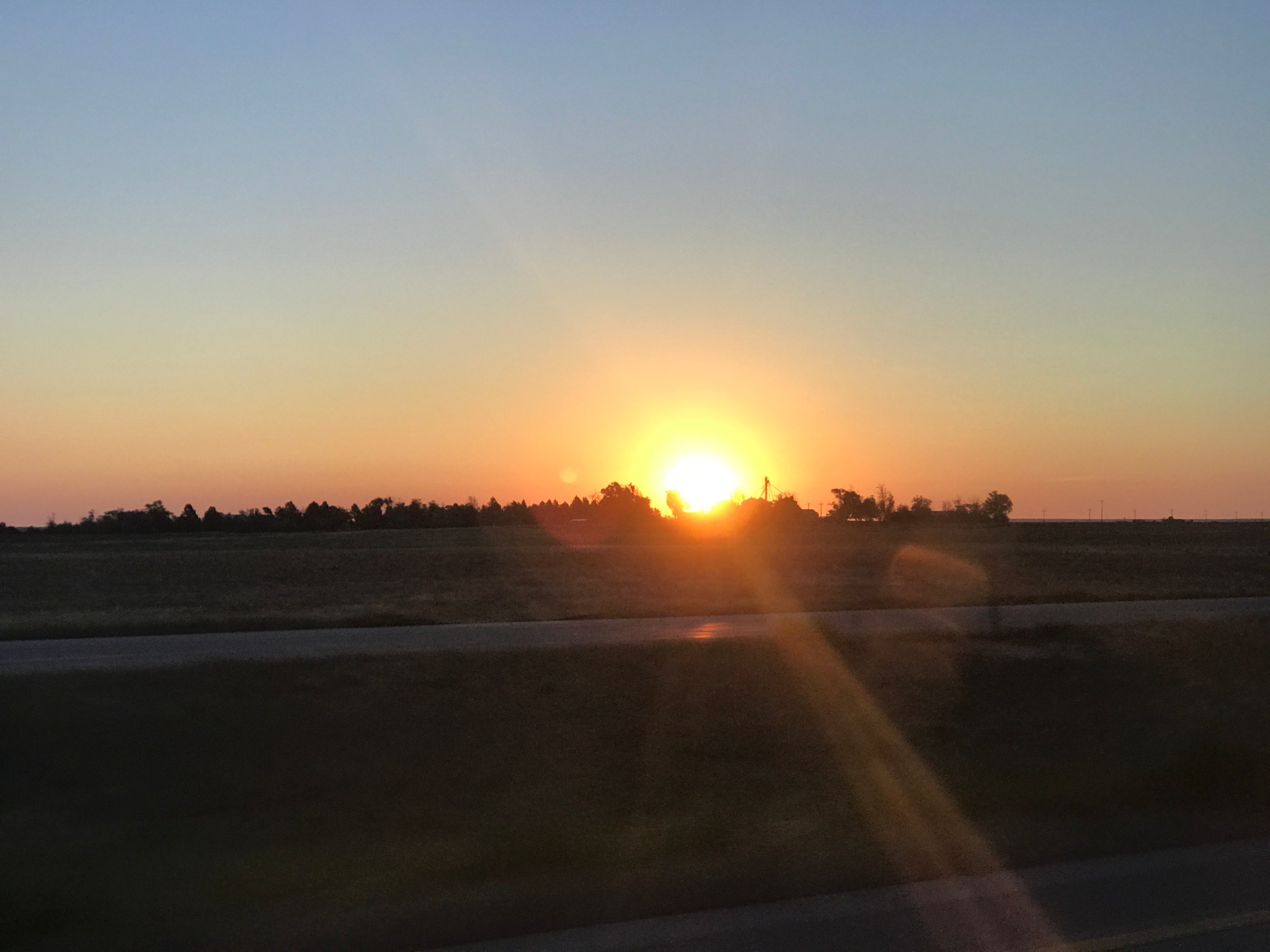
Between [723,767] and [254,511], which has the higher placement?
[254,511]

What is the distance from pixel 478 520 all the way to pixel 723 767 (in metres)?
112

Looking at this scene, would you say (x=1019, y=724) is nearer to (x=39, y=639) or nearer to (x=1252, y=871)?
(x=1252, y=871)

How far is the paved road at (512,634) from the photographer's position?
18.4 m

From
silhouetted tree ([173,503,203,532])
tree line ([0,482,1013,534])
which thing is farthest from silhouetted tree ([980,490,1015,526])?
silhouetted tree ([173,503,203,532])

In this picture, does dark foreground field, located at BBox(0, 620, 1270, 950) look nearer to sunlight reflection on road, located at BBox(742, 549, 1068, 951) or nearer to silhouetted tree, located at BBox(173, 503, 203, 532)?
sunlight reflection on road, located at BBox(742, 549, 1068, 951)

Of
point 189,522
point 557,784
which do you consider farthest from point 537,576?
point 189,522

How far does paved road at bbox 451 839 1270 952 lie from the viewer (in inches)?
297

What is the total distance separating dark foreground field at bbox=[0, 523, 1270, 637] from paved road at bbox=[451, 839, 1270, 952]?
721 inches

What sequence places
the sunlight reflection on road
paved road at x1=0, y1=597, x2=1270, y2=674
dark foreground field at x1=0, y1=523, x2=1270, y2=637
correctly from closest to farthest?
1. the sunlight reflection on road
2. paved road at x1=0, y1=597, x2=1270, y2=674
3. dark foreground field at x1=0, y1=523, x2=1270, y2=637

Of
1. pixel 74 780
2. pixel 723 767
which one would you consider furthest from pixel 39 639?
pixel 723 767

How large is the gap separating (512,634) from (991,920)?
1508cm

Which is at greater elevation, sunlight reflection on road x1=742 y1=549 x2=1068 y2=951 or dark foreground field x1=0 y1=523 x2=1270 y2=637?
dark foreground field x1=0 y1=523 x2=1270 y2=637

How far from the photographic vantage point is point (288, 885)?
28.7ft

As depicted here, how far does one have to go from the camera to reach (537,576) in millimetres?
48812
